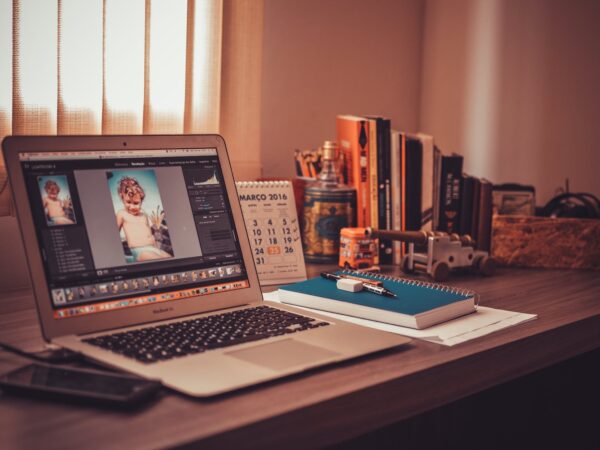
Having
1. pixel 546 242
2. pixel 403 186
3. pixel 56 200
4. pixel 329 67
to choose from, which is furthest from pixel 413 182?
pixel 56 200

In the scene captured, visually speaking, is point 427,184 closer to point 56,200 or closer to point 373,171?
point 373,171

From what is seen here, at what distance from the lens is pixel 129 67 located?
1438mm

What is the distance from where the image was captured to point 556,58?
6.61 feet

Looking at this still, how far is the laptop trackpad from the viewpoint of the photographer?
0.88 metres

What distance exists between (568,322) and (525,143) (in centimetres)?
102

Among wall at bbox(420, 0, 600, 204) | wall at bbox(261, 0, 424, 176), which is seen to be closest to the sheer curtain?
wall at bbox(261, 0, 424, 176)

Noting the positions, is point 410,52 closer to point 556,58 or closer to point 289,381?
point 556,58

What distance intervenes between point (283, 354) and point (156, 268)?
0.26 metres

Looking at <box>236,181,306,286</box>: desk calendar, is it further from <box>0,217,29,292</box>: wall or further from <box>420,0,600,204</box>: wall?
<box>420,0,600,204</box>: wall

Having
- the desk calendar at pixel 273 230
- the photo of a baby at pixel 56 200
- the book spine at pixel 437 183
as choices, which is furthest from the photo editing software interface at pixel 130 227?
the book spine at pixel 437 183

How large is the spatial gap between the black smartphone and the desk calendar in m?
0.62

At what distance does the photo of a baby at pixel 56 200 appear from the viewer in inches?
38.6

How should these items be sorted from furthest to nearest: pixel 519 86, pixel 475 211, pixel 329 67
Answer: pixel 519 86 → pixel 329 67 → pixel 475 211

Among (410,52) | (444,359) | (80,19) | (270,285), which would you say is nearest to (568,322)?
(444,359)
